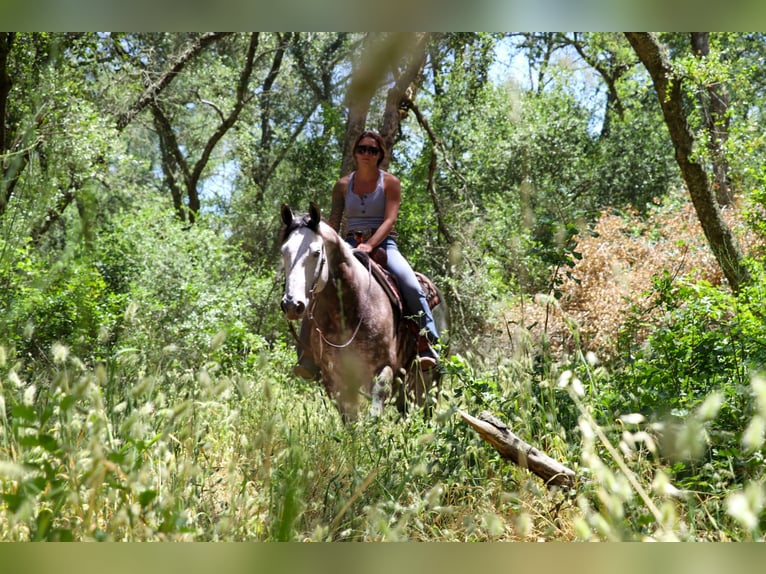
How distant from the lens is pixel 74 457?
2.09m

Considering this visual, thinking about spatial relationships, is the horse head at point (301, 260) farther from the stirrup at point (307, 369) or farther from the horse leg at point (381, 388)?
the stirrup at point (307, 369)

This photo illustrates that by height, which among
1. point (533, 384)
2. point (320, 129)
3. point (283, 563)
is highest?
point (320, 129)

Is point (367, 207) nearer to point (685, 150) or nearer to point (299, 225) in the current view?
point (299, 225)

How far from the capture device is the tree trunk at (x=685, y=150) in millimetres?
5797

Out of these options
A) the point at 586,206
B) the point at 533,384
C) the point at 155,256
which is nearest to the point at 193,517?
the point at 533,384

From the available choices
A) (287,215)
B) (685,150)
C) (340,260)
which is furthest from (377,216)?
(685,150)

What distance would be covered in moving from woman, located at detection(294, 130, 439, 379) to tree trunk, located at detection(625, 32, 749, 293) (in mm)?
2388

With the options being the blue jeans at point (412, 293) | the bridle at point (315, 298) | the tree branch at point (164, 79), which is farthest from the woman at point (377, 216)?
the tree branch at point (164, 79)

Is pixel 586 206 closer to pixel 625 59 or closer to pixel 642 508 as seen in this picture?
A: pixel 625 59

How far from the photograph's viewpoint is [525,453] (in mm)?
2953

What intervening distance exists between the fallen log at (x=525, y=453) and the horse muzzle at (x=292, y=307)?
1.61 m

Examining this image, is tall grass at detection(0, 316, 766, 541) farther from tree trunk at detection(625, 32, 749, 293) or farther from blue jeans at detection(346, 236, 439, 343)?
tree trunk at detection(625, 32, 749, 293)

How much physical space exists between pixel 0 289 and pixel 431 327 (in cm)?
349

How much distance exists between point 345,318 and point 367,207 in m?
1.19
